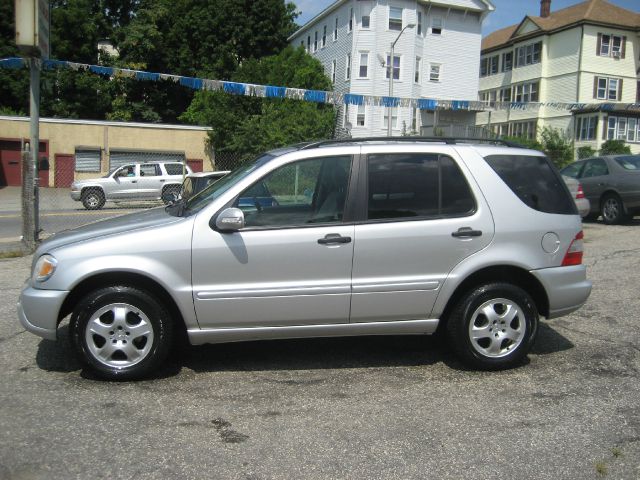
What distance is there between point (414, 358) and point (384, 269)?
40.2 inches

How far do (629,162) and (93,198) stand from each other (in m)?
16.9

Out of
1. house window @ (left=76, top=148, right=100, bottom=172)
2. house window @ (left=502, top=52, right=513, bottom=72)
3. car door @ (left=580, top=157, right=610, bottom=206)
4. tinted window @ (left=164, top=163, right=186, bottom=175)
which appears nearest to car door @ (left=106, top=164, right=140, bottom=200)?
tinted window @ (left=164, top=163, right=186, bottom=175)

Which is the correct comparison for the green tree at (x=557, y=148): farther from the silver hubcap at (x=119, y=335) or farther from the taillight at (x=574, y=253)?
the silver hubcap at (x=119, y=335)

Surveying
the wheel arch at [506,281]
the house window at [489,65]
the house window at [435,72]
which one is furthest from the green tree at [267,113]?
the wheel arch at [506,281]

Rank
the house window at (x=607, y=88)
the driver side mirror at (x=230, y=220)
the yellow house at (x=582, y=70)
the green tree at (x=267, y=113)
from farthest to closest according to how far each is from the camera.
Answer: the house window at (x=607, y=88) < the yellow house at (x=582, y=70) < the green tree at (x=267, y=113) < the driver side mirror at (x=230, y=220)

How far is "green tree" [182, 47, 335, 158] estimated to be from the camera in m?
29.9

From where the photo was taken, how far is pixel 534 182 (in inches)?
200

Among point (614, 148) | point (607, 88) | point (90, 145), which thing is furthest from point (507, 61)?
point (90, 145)

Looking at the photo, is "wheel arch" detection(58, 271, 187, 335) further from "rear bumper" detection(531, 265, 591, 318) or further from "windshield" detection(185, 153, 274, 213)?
"rear bumper" detection(531, 265, 591, 318)

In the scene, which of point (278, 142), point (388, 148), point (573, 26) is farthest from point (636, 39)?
point (388, 148)

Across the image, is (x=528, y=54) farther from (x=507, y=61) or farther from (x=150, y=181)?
(x=150, y=181)

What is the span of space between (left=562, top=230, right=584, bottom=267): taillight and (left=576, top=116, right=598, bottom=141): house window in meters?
40.8

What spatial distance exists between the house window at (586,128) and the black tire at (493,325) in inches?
1626

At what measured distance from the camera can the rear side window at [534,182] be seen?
500 centimetres
